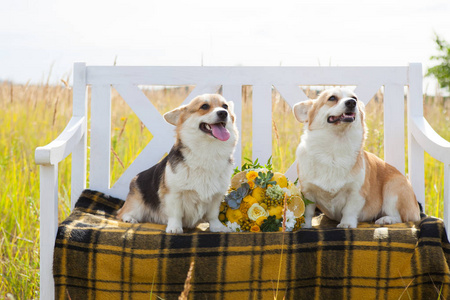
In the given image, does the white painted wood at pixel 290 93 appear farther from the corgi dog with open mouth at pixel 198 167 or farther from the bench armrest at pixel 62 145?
the bench armrest at pixel 62 145

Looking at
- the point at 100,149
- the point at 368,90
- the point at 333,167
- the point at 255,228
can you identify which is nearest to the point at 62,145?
the point at 100,149

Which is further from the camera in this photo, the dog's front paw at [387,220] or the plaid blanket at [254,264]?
the dog's front paw at [387,220]

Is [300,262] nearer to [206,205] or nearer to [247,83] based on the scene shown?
[206,205]

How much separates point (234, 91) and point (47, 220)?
4.58ft

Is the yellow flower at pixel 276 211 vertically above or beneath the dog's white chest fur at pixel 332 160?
beneath

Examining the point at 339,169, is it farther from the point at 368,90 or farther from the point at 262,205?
the point at 368,90

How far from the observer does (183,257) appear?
77.5 inches

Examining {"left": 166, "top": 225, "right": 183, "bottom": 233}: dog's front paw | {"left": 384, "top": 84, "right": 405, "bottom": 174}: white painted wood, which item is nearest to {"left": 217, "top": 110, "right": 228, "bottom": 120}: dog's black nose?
{"left": 166, "top": 225, "right": 183, "bottom": 233}: dog's front paw

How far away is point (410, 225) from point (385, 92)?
1.04 metres

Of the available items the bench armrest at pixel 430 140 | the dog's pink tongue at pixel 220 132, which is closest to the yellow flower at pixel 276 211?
the dog's pink tongue at pixel 220 132

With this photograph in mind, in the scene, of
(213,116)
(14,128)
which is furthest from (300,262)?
(14,128)

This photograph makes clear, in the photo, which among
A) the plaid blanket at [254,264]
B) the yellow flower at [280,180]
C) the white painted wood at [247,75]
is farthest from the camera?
the white painted wood at [247,75]

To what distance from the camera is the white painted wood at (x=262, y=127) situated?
9.50 feet

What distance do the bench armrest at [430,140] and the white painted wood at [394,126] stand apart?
11cm
